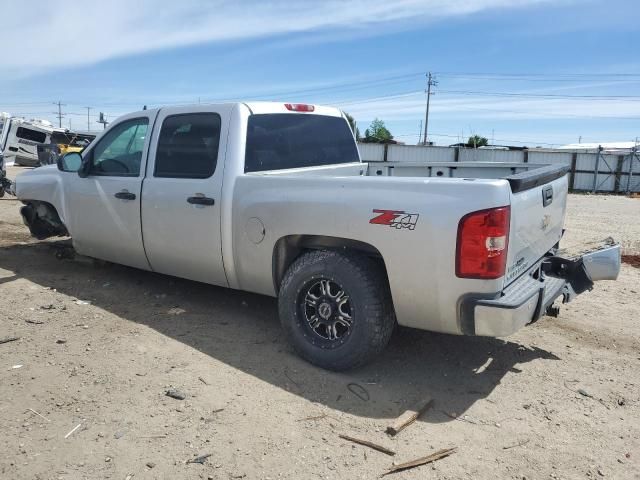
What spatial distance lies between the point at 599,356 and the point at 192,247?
3482 mm

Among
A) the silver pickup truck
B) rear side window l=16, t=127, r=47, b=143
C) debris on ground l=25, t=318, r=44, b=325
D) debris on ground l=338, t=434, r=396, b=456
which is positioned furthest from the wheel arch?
rear side window l=16, t=127, r=47, b=143

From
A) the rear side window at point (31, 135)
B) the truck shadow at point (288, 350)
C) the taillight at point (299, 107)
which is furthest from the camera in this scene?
the rear side window at point (31, 135)

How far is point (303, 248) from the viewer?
4.31 meters

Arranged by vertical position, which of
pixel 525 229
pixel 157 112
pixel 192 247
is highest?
pixel 157 112

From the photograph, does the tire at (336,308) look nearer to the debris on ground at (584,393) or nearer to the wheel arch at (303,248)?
the wheel arch at (303,248)

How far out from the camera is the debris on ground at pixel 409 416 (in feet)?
10.8

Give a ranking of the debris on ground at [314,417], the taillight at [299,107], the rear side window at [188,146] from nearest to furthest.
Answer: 1. the debris on ground at [314,417]
2. the rear side window at [188,146]
3. the taillight at [299,107]

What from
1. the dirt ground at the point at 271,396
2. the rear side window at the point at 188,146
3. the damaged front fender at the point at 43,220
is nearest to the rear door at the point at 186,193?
the rear side window at the point at 188,146

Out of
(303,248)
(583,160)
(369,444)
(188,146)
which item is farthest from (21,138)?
(369,444)

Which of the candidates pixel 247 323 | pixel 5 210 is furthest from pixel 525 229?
pixel 5 210

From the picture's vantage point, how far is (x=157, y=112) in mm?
5266

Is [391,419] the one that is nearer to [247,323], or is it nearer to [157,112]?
[247,323]

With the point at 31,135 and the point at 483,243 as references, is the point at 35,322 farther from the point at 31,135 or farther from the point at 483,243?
the point at 31,135

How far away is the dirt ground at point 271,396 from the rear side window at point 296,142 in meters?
1.46
